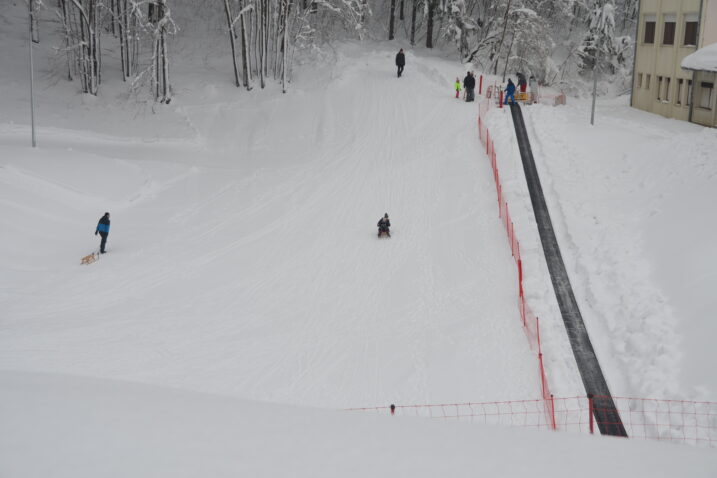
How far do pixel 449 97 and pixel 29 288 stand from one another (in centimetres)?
2218

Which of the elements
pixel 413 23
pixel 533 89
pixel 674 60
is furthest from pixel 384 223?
pixel 413 23

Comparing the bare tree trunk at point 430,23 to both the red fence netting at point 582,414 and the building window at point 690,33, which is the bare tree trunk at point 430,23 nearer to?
the building window at point 690,33

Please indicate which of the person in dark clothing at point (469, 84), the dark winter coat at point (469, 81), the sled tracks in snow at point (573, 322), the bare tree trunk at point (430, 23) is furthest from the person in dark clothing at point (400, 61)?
the sled tracks in snow at point (573, 322)

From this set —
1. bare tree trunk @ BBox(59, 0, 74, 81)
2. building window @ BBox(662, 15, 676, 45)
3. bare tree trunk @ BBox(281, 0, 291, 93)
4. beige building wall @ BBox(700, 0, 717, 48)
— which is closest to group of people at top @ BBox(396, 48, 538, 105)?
building window @ BBox(662, 15, 676, 45)

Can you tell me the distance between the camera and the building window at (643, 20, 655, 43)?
3459cm

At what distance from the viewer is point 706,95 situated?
1148 inches

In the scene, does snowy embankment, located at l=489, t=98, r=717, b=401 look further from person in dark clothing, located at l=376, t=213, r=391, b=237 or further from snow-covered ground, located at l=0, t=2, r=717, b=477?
person in dark clothing, located at l=376, t=213, r=391, b=237

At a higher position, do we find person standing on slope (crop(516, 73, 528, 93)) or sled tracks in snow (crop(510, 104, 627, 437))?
person standing on slope (crop(516, 73, 528, 93))

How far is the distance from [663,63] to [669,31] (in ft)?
4.87

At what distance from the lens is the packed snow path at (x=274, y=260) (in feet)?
47.2

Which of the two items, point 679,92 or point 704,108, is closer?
point 704,108

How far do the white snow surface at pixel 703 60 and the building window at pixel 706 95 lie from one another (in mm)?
1061

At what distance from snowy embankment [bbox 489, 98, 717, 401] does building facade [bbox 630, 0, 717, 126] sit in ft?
4.13

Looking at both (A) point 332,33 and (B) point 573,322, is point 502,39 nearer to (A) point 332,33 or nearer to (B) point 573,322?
(A) point 332,33
